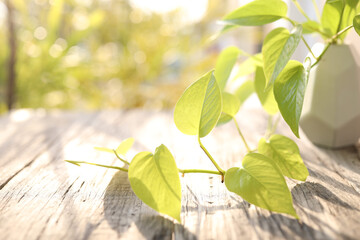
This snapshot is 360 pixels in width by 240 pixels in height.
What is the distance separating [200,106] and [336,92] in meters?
0.23

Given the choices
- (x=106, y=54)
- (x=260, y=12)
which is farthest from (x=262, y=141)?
(x=106, y=54)

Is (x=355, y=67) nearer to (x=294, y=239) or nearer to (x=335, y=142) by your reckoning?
(x=335, y=142)

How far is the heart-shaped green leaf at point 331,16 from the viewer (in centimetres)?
41

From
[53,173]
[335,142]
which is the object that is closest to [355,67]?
[335,142]

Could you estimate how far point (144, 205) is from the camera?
0.33 m

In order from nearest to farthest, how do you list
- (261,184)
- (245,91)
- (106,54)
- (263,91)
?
(261,184) → (263,91) → (245,91) → (106,54)

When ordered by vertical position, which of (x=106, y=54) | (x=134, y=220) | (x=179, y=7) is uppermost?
(x=179, y=7)

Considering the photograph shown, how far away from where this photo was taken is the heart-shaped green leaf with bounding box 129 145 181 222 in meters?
0.28

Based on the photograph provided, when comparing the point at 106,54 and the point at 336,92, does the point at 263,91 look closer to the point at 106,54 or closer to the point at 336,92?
the point at 336,92

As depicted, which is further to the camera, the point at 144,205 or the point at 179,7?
the point at 179,7

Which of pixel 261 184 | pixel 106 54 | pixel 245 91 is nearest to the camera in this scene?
pixel 261 184

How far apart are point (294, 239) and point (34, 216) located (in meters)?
0.21

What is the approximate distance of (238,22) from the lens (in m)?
0.40

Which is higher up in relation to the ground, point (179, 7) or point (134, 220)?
point (179, 7)
